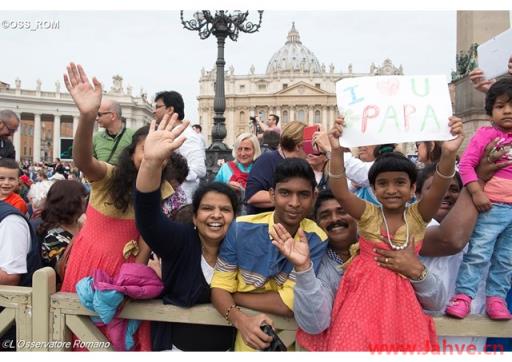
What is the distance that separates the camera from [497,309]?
88.7 inches

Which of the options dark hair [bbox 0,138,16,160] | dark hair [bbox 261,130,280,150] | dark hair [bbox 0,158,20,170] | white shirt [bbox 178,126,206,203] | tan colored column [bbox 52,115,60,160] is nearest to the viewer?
dark hair [bbox 0,158,20,170]

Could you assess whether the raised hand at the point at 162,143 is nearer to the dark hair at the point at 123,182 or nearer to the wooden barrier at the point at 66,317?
the dark hair at the point at 123,182

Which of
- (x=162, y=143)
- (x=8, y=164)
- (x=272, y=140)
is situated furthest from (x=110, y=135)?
(x=162, y=143)

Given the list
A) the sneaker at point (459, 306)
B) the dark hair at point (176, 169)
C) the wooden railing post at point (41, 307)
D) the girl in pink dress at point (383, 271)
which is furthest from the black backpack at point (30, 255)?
the sneaker at point (459, 306)

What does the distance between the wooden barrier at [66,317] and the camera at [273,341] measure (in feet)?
0.53

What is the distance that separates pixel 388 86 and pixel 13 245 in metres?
2.12

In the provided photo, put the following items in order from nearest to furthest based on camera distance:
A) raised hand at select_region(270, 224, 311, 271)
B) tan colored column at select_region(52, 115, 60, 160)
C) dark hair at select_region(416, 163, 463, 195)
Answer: raised hand at select_region(270, 224, 311, 271) < dark hair at select_region(416, 163, 463, 195) < tan colored column at select_region(52, 115, 60, 160)

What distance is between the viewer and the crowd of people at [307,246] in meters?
2.03

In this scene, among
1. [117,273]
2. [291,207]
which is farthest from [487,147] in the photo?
[117,273]

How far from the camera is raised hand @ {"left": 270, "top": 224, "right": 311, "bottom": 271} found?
192 centimetres

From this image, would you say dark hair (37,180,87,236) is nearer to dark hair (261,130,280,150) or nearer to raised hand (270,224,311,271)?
raised hand (270,224,311,271)


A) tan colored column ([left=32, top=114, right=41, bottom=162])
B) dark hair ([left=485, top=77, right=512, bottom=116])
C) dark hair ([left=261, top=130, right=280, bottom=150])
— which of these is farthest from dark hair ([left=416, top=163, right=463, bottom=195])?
tan colored column ([left=32, top=114, right=41, bottom=162])

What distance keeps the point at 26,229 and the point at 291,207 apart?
1499 millimetres

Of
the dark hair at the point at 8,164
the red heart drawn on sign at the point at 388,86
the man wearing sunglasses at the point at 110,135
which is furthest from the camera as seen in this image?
the man wearing sunglasses at the point at 110,135
